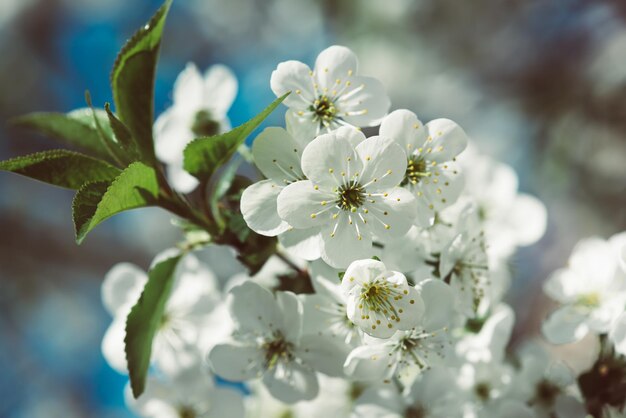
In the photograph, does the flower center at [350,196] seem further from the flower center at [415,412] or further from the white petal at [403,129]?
the flower center at [415,412]

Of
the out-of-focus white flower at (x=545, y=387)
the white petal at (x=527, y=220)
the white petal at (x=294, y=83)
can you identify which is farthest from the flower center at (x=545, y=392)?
the white petal at (x=294, y=83)

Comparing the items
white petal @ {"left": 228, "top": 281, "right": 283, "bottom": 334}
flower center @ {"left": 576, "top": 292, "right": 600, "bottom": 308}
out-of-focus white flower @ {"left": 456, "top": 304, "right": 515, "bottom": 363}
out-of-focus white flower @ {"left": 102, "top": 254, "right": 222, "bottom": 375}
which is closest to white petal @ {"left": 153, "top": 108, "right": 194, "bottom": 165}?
out-of-focus white flower @ {"left": 102, "top": 254, "right": 222, "bottom": 375}

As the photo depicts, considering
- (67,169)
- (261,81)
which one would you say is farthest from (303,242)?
(261,81)

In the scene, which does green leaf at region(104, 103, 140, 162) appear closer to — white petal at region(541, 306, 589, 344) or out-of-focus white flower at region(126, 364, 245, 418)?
out-of-focus white flower at region(126, 364, 245, 418)

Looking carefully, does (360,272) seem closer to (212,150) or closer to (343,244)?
(343,244)

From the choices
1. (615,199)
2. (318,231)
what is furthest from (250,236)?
(615,199)

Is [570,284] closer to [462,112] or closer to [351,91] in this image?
[351,91]
